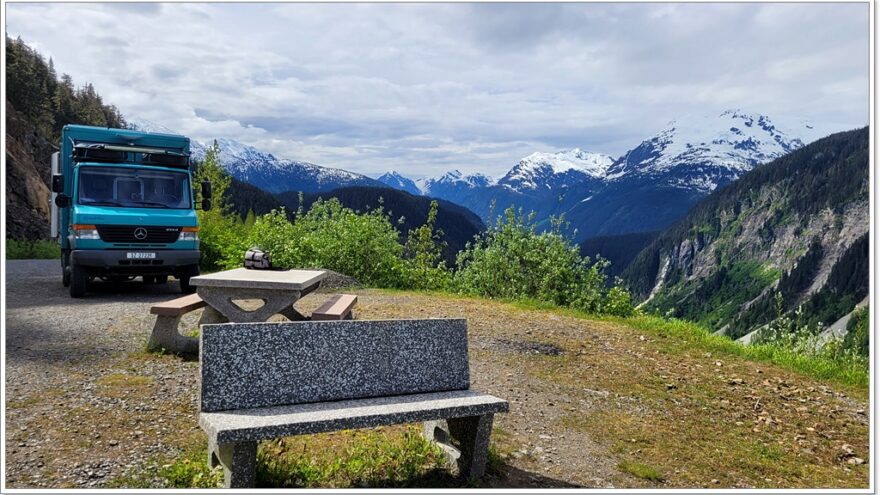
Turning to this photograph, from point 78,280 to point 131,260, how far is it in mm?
1179

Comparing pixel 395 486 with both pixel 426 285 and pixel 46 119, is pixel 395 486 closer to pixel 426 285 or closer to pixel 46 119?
pixel 426 285

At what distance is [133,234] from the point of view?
12.4m

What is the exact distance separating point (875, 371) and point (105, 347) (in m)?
8.17

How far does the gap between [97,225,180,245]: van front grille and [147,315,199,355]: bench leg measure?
5515 millimetres

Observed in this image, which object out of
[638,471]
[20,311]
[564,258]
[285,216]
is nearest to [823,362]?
[638,471]

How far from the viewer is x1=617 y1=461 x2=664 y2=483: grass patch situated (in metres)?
5.04

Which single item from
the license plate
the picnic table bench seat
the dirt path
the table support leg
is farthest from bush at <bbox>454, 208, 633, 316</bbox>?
the table support leg

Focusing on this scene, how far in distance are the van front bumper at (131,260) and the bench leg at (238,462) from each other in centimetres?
961

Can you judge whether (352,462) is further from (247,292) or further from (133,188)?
(133,188)

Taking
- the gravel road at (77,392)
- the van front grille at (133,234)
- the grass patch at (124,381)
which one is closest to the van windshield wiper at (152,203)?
the van front grille at (133,234)

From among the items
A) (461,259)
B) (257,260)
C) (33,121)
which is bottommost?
(461,259)

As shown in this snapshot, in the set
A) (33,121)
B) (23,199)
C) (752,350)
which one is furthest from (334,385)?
(33,121)

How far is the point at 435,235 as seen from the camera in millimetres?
21906

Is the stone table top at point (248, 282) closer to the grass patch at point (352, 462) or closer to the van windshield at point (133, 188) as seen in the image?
the grass patch at point (352, 462)
